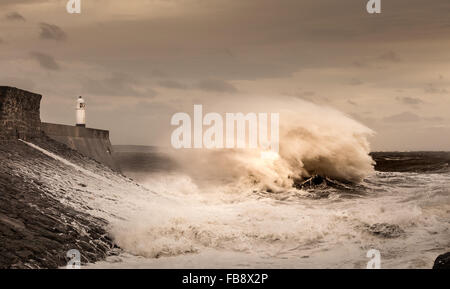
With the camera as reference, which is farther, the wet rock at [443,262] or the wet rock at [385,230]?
the wet rock at [385,230]

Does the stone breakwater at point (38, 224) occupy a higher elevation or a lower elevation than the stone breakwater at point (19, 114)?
lower

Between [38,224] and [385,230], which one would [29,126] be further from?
[385,230]

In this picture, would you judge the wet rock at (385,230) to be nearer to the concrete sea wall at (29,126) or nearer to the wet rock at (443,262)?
the wet rock at (443,262)

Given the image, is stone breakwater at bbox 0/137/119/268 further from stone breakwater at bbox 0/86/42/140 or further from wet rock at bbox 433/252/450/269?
wet rock at bbox 433/252/450/269

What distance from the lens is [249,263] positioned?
7.61 metres

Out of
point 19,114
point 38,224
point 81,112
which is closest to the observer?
point 38,224

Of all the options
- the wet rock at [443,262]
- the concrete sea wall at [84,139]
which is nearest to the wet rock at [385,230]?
the wet rock at [443,262]

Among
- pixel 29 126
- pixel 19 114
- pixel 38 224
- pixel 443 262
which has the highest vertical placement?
pixel 19 114

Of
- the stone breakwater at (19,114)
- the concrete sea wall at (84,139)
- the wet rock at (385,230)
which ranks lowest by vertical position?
the wet rock at (385,230)

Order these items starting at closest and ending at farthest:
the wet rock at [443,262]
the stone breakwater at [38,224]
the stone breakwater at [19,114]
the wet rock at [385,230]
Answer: the wet rock at [443,262] < the stone breakwater at [38,224] < the wet rock at [385,230] < the stone breakwater at [19,114]

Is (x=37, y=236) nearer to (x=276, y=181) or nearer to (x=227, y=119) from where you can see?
(x=276, y=181)

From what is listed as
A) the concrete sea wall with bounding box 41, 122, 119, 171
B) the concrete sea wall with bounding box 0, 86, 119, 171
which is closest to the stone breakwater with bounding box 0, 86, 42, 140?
the concrete sea wall with bounding box 0, 86, 119, 171

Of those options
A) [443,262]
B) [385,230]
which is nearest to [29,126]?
[385,230]
